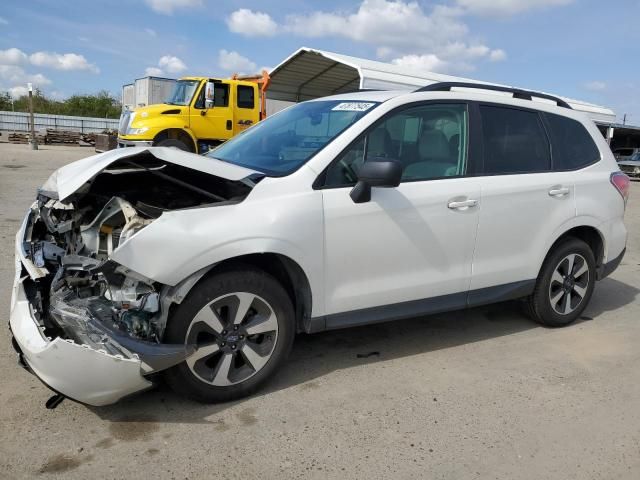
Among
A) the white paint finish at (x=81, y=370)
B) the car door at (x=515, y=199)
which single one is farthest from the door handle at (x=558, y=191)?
the white paint finish at (x=81, y=370)

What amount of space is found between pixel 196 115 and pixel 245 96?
1580 millimetres

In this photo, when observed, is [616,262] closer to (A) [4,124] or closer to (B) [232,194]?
(B) [232,194]

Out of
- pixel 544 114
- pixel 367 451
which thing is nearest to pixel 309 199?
pixel 367 451

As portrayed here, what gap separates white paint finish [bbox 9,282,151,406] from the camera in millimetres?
2555

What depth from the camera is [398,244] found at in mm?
3492

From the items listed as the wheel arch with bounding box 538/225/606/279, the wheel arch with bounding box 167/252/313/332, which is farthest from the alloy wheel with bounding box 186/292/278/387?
the wheel arch with bounding box 538/225/606/279

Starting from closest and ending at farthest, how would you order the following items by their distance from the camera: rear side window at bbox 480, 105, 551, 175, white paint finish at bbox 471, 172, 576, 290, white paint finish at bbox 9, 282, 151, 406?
white paint finish at bbox 9, 282, 151, 406
white paint finish at bbox 471, 172, 576, 290
rear side window at bbox 480, 105, 551, 175

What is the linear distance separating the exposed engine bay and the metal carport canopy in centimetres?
1229

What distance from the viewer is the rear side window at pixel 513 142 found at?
13.2ft

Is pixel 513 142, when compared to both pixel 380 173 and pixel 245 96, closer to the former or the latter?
pixel 380 173

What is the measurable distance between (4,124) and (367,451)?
149ft

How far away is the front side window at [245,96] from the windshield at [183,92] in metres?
1.21

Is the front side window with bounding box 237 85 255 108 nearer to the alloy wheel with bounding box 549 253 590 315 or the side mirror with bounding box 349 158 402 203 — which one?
the alloy wheel with bounding box 549 253 590 315

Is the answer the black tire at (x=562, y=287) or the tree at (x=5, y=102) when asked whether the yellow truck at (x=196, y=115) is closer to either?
the black tire at (x=562, y=287)
